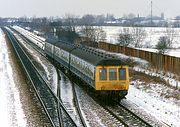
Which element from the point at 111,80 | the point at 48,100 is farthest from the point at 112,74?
the point at 48,100

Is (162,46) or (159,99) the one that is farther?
(162,46)

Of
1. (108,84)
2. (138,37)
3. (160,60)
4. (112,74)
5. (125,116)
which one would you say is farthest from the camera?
(138,37)

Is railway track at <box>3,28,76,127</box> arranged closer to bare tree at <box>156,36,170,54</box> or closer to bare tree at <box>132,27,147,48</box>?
bare tree at <box>156,36,170,54</box>

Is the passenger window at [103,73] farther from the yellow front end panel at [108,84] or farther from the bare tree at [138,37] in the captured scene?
the bare tree at [138,37]

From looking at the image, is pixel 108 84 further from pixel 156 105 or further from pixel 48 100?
pixel 48 100

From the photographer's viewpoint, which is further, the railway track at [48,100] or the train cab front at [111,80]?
the train cab front at [111,80]

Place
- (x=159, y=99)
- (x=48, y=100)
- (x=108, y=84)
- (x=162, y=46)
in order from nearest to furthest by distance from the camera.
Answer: (x=108, y=84) < (x=48, y=100) < (x=159, y=99) < (x=162, y=46)

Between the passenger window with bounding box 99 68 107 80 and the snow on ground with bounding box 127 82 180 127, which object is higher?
the passenger window with bounding box 99 68 107 80

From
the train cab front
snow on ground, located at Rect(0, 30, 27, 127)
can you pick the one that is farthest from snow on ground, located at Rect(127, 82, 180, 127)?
snow on ground, located at Rect(0, 30, 27, 127)

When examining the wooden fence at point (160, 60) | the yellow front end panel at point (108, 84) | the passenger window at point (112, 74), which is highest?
the passenger window at point (112, 74)

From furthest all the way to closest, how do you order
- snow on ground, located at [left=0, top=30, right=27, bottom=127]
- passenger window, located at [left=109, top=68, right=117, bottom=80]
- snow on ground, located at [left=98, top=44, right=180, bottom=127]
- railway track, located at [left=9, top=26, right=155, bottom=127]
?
1. passenger window, located at [left=109, top=68, right=117, bottom=80]
2. snow on ground, located at [left=98, top=44, right=180, bottom=127]
3. snow on ground, located at [left=0, top=30, right=27, bottom=127]
4. railway track, located at [left=9, top=26, right=155, bottom=127]

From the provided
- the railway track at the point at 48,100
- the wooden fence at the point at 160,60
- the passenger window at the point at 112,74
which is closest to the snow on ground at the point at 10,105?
the railway track at the point at 48,100

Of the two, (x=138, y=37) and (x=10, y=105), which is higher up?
(x=10, y=105)

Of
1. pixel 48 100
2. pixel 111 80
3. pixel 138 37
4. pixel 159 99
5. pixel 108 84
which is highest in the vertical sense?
pixel 111 80
